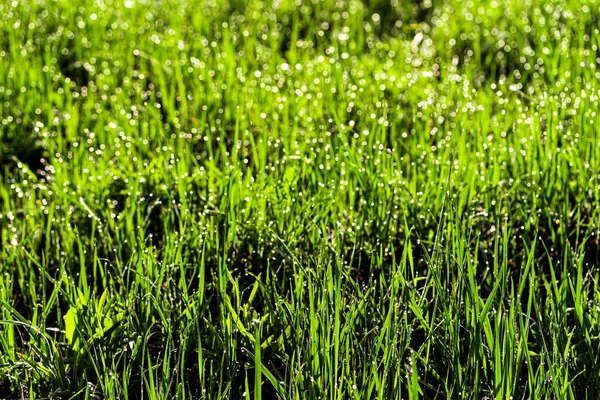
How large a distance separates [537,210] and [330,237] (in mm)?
649

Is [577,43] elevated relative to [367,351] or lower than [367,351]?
elevated

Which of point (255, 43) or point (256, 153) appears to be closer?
point (256, 153)

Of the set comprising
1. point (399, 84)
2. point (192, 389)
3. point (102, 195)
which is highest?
point (399, 84)

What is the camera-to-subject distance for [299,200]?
7.95 ft

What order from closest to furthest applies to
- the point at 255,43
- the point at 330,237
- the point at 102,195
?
the point at 330,237, the point at 102,195, the point at 255,43

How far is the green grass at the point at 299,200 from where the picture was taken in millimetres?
1789

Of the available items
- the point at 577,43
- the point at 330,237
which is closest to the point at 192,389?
the point at 330,237

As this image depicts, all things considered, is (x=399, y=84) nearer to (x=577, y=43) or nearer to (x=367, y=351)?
(x=577, y=43)

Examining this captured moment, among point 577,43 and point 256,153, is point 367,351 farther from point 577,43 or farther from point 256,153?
point 577,43

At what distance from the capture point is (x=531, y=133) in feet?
8.79

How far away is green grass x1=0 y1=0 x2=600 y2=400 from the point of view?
179 centimetres

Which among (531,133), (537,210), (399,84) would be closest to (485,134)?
(531,133)

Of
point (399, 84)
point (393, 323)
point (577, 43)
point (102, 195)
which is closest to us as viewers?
point (393, 323)

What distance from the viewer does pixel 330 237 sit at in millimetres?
2361
